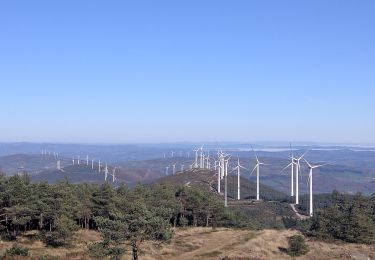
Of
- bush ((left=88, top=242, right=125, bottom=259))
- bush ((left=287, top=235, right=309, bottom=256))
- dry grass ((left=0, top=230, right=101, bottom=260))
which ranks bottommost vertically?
bush ((left=287, top=235, right=309, bottom=256))

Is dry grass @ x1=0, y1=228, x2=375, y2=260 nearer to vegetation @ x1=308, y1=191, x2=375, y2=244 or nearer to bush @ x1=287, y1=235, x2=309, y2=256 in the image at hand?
bush @ x1=287, y1=235, x2=309, y2=256

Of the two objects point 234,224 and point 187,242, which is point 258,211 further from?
point 187,242

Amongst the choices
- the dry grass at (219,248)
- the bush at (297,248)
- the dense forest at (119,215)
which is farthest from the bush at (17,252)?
the bush at (297,248)

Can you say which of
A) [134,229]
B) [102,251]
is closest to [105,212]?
[102,251]

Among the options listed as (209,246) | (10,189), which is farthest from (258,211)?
(10,189)

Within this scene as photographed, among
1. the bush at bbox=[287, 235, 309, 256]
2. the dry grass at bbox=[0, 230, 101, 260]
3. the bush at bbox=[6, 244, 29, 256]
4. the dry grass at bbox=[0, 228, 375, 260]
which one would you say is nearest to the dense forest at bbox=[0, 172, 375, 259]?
the dry grass at bbox=[0, 230, 101, 260]

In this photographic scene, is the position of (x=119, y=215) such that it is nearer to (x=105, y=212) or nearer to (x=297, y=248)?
(x=297, y=248)
